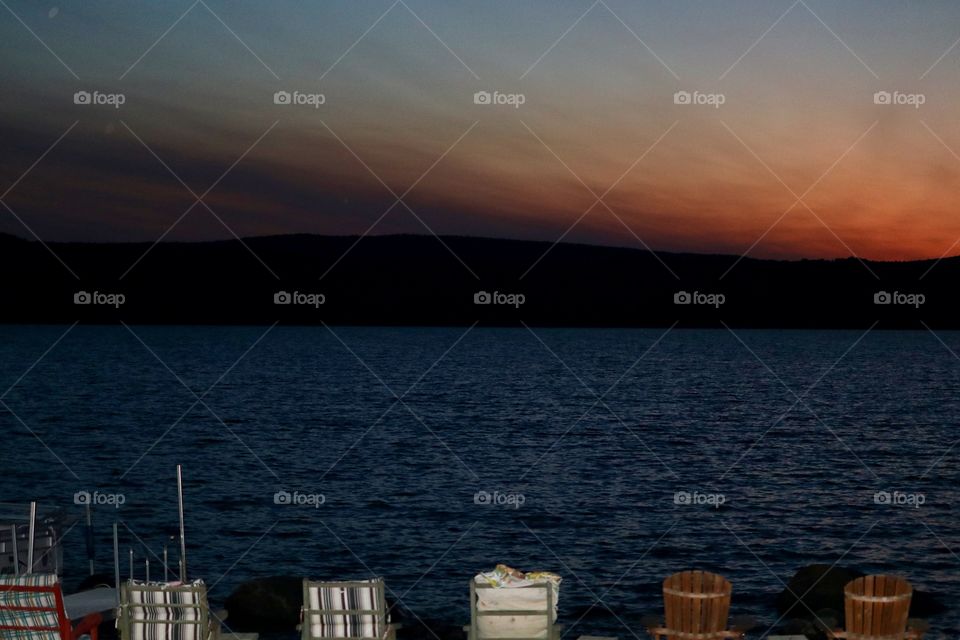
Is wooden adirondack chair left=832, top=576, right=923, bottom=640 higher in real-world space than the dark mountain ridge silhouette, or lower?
lower

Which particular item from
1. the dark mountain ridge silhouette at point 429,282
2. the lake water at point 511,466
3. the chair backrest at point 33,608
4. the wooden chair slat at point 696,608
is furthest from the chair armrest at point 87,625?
the dark mountain ridge silhouette at point 429,282

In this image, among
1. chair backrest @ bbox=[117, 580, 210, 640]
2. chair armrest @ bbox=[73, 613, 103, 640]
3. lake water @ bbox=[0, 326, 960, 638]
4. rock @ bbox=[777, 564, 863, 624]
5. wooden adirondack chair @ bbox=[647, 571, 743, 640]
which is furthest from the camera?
lake water @ bbox=[0, 326, 960, 638]

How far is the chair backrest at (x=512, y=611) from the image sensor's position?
13.2 m

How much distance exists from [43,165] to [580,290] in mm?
67072

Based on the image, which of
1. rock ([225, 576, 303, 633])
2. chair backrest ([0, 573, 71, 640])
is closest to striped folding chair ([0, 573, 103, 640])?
chair backrest ([0, 573, 71, 640])

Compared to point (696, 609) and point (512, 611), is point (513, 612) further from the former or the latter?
point (696, 609)

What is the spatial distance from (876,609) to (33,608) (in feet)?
29.2

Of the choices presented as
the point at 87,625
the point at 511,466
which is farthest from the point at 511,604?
the point at 511,466

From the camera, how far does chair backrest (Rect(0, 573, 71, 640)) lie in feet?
41.3

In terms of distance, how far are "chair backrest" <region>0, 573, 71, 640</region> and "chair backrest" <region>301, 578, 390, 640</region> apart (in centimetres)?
243

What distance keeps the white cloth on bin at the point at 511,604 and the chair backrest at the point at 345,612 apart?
1096 millimetres

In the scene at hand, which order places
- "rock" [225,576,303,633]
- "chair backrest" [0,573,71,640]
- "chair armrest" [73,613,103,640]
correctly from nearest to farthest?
"chair backrest" [0,573,71,640] → "chair armrest" [73,613,103,640] → "rock" [225,576,303,633]

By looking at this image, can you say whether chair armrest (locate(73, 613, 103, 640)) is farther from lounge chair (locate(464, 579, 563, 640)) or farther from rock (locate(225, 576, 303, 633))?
rock (locate(225, 576, 303, 633))

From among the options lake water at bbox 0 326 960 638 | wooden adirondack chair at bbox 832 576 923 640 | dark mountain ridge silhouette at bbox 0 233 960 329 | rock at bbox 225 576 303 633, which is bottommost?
wooden adirondack chair at bbox 832 576 923 640
